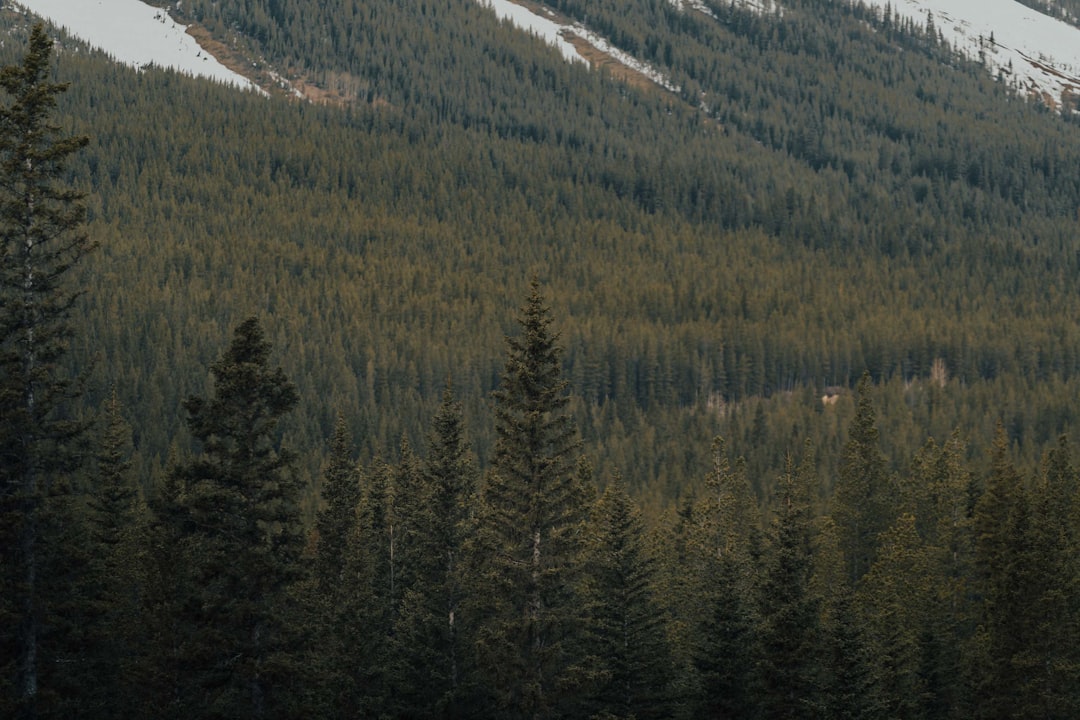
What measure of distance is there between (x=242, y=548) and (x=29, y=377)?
21.1ft

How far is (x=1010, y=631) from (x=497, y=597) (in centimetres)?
1827

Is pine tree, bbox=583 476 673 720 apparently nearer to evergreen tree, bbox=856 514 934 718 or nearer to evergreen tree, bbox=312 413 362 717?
evergreen tree, bbox=856 514 934 718

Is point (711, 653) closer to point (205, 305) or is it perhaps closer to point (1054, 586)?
point (1054, 586)

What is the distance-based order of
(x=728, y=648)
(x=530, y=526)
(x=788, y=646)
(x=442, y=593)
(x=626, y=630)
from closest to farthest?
(x=530, y=526)
(x=788, y=646)
(x=626, y=630)
(x=728, y=648)
(x=442, y=593)

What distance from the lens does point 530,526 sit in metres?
41.2

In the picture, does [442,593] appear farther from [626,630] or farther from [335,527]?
[335,527]

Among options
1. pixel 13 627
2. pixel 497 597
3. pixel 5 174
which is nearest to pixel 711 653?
pixel 497 597

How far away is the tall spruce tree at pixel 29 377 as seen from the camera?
3266 centimetres

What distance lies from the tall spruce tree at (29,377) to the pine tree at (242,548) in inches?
133

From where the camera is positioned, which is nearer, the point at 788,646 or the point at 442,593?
the point at 788,646

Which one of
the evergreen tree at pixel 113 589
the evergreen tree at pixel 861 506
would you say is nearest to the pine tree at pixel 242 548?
the evergreen tree at pixel 113 589

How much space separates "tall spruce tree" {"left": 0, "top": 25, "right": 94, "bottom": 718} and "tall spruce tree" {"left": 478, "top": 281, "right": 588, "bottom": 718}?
1256cm

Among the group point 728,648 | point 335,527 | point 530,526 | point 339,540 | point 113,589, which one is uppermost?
point 530,526

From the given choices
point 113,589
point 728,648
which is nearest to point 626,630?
point 728,648
